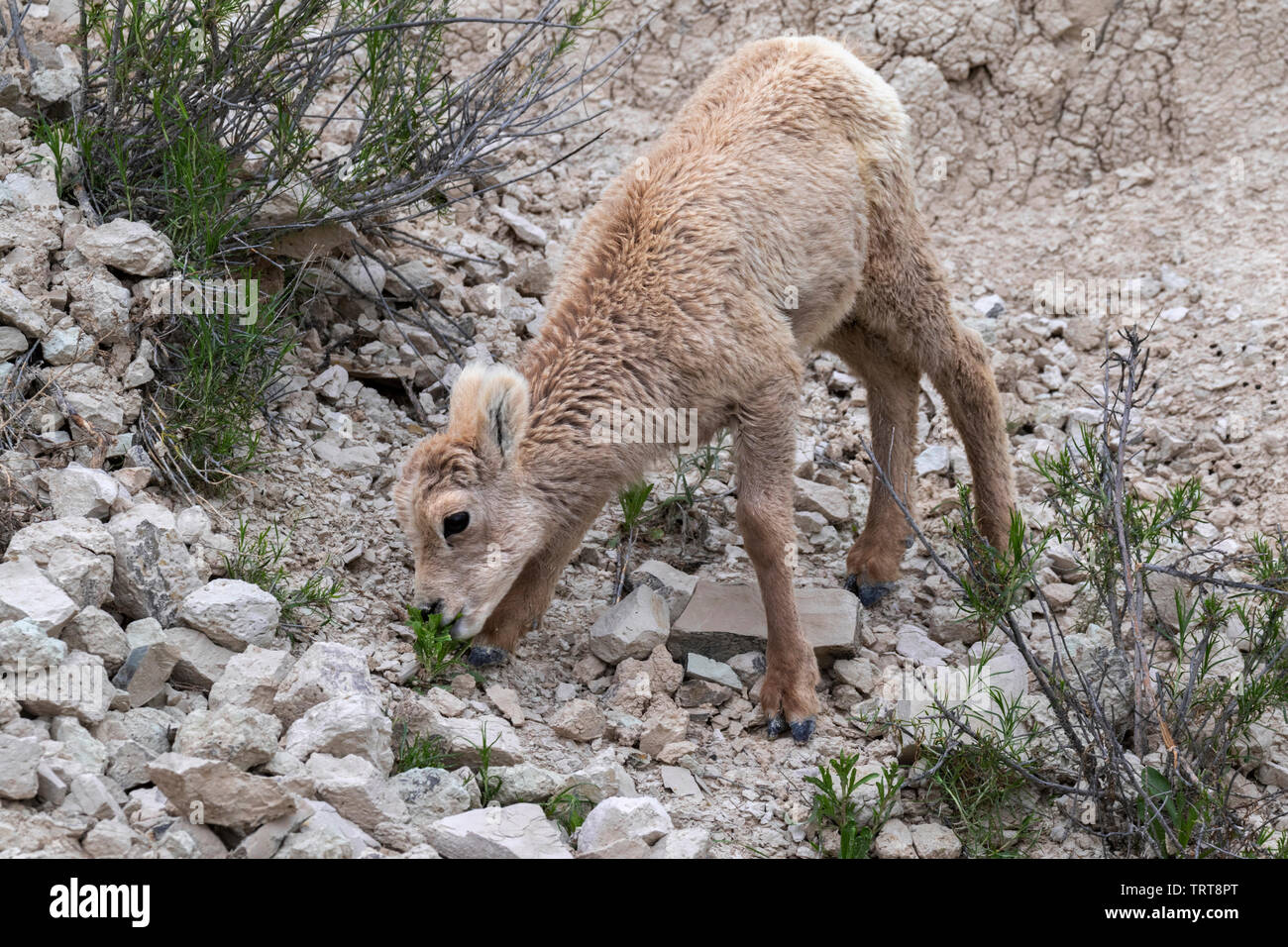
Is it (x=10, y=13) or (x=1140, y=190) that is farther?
(x=1140, y=190)

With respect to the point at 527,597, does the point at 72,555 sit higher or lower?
higher

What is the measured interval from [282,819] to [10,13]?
5309mm

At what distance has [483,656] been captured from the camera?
602cm

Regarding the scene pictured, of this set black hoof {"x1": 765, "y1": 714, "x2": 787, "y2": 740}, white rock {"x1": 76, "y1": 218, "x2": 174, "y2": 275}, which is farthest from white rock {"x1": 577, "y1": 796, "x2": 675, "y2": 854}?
white rock {"x1": 76, "y1": 218, "x2": 174, "y2": 275}

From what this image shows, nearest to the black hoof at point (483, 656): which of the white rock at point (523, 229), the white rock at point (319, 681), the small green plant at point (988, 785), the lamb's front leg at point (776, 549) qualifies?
the white rock at point (319, 681)

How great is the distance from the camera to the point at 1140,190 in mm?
9523

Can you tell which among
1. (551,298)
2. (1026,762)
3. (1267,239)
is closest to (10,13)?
(551,298)

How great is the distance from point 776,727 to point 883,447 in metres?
2.20

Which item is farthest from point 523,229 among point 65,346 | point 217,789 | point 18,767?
point 18,767

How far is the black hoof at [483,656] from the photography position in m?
6.01

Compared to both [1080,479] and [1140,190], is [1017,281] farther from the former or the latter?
[1080,479]

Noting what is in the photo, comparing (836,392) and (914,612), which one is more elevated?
(836,392)

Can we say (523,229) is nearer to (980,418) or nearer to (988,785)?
(980,418)

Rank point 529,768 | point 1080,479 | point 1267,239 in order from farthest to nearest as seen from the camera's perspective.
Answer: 1. point 1267,239
2. point 1080,479
3. point 529,768
